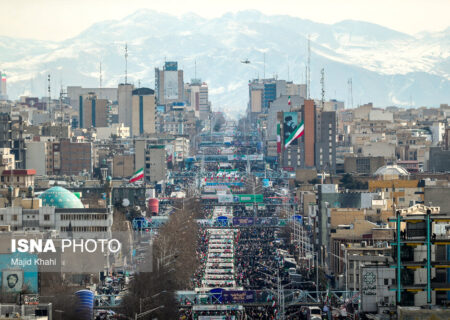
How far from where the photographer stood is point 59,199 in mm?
86062

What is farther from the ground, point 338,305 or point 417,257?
point 417,257

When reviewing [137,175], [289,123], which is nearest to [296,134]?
[289,123]

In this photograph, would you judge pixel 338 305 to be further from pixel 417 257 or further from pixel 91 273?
pixel 417 257

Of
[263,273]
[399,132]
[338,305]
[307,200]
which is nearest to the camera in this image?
[338,305]

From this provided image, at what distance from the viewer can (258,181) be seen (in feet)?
533

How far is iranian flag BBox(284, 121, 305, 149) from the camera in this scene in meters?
173

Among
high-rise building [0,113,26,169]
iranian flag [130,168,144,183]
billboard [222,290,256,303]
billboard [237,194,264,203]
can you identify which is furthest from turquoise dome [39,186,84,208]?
high-rise building [0,113,26,169]

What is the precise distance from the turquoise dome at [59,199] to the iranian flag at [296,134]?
86.7 m

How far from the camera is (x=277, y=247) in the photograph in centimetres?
9900

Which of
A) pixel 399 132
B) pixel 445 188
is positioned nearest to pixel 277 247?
pixel 445 188

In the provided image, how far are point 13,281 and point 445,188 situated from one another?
1618 inches

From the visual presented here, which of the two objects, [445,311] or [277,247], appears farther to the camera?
[277,247]

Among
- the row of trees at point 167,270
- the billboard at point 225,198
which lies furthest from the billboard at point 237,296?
the billboard at point 225,198

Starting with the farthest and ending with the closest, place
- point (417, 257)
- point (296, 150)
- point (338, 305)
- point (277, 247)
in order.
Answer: point (296, 150) < point (277, 247) < point (338, 305) < point (417, 257)
